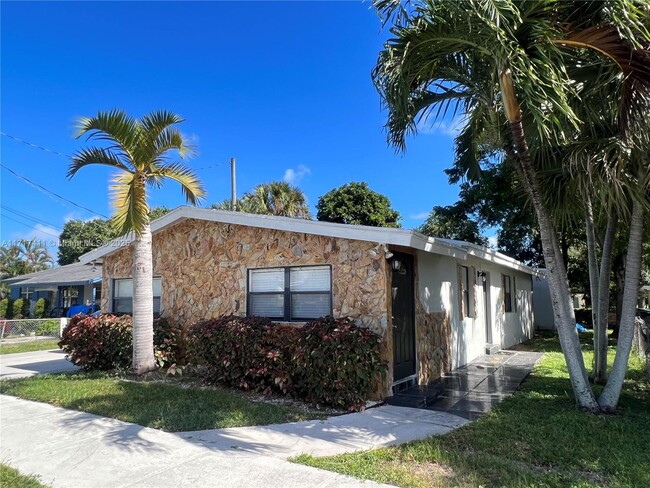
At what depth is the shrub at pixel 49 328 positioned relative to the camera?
1877 centimetres

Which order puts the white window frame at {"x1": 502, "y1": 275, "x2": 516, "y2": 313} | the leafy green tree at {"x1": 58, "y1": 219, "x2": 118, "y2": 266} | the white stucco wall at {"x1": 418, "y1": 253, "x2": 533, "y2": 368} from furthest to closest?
the leafy green tree at {"x1": 58, "y1": 219, "x2": 118, "y2": 266} → the white window frame at {"x1": 502, "y1": 275, "x2": 516, "y2": 313} → the white stucco wall at {"x1": 418, "y1": 253, "x2": 533, "y2": 368}

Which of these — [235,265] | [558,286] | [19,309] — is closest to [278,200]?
[235,265]

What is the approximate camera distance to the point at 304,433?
5.35 m

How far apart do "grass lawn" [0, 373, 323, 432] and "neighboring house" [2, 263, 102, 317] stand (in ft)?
48.0

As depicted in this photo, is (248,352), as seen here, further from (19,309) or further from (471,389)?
(19,309)

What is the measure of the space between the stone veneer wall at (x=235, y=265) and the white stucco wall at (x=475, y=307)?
1.77 meters

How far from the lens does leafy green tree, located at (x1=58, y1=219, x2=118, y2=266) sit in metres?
38.5

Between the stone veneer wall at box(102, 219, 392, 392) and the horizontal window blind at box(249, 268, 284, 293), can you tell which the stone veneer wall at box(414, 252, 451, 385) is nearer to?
the stone veneer wall at box(102, 219, 392, 392)

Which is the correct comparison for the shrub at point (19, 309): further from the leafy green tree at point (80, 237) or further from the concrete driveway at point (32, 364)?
the concrete driveway at point (32, 364)

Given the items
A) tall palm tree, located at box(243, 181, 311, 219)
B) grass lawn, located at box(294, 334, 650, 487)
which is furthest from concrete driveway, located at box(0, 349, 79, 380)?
tall palm tree, located at box(243, 181, 311, 219)

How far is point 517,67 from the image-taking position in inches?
184

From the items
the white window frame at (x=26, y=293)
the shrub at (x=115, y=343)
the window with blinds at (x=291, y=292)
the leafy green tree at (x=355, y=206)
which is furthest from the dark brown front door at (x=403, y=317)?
the white window frame at (x=26, y=293)

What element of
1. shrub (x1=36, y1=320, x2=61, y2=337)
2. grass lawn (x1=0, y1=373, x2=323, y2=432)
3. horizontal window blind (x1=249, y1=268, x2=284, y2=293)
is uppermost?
horizontal window blind (x1=249, y1=268, x2=284, y2=293)

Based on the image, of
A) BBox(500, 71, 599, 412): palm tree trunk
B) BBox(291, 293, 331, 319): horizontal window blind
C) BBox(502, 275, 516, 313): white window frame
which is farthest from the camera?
BBox(502, 275, 516, 313): white window frame
